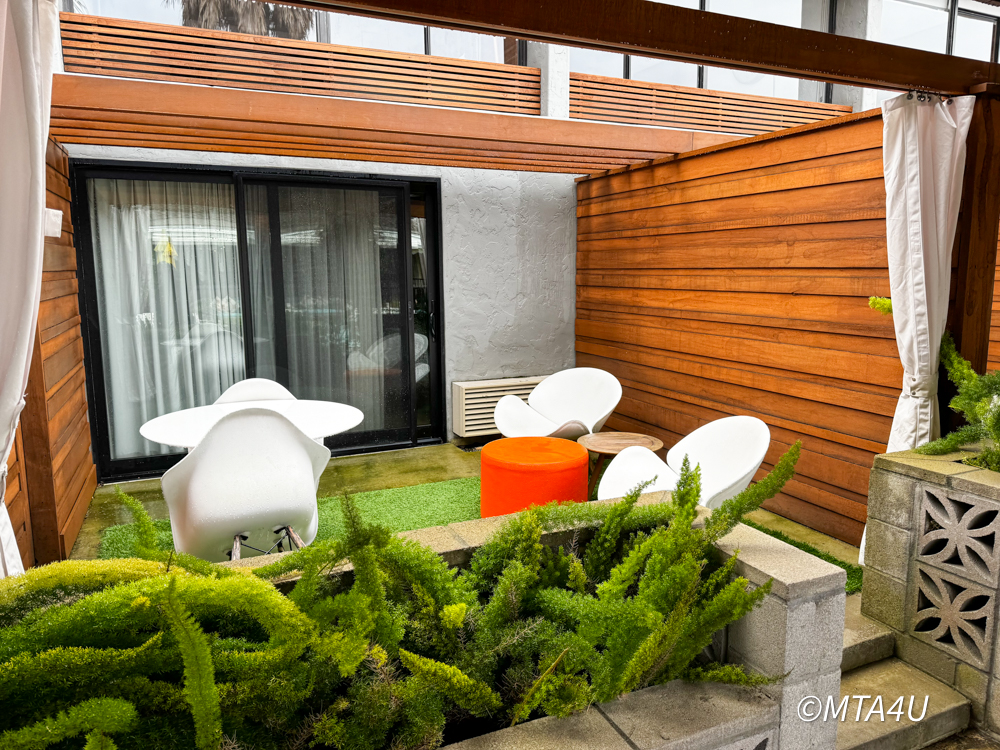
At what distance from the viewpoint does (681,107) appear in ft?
20.8

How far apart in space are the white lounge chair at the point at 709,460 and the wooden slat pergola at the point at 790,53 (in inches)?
39.3

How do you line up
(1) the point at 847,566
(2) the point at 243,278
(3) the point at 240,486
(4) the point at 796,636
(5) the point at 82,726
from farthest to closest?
(2) the point at 243,278 < (1) the point at 847,566 < (3) the point at 240,486 < (4) the point at 796,636 < (5) the point at 82,726

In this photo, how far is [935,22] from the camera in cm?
663

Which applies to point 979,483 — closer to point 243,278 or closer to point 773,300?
point 773,300

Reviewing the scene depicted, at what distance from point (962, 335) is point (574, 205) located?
12.8 feet

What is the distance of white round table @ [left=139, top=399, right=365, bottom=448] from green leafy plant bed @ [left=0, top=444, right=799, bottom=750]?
1932 mm

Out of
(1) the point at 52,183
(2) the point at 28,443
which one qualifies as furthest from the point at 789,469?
(1) the point at 52,183

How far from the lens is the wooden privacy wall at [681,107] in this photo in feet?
19.3

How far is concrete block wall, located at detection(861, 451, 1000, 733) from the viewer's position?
2.17 meters

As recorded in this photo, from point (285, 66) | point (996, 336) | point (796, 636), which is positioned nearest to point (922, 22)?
point (996, 336)

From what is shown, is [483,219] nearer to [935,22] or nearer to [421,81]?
[421,81]

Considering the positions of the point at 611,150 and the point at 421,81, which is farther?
the point at 421,81

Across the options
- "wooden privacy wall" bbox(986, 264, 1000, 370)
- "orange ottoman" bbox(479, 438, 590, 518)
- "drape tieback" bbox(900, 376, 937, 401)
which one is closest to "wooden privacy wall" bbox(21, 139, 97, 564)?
"orange ottoman" bbox(479, 438, 590, 518)

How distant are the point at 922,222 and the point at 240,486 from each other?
3.05 meters
